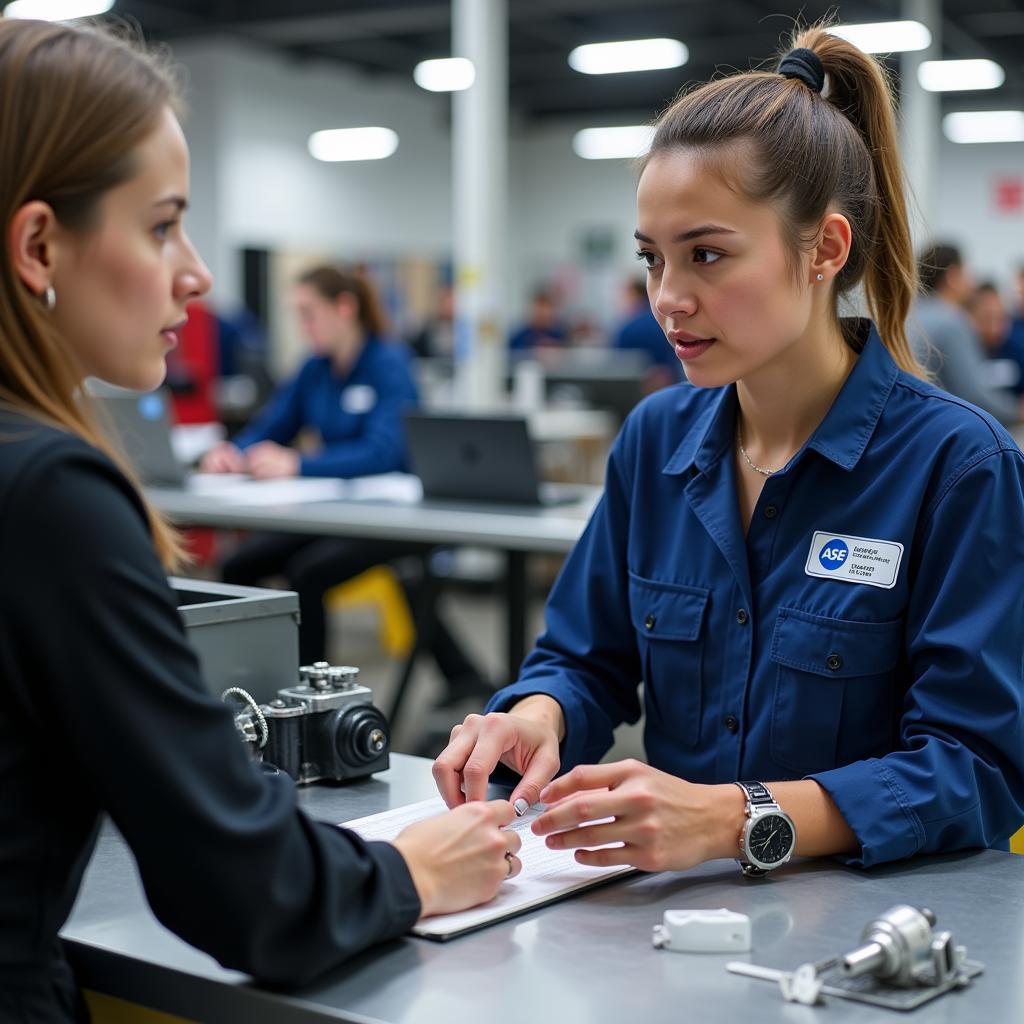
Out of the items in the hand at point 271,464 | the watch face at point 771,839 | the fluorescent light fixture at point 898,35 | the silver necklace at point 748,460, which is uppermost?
the fluorescent light fixture at point 898,35

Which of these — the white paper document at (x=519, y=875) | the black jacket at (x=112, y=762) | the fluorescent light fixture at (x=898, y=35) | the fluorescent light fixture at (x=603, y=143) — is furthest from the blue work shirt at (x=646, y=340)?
the black jacket at (x=112, y=762)

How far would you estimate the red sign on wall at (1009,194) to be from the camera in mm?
13250

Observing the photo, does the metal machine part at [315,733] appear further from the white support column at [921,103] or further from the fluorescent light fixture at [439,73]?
the fluorescent light fixture at [439,73]

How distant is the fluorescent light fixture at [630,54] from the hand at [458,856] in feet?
30.4

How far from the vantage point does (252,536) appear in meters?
4.17

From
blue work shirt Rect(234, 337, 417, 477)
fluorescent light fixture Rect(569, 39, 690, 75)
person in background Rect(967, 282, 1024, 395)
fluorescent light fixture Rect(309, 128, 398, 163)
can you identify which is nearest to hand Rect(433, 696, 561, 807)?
blue work shirt Rect(234, 337, 417, 477)

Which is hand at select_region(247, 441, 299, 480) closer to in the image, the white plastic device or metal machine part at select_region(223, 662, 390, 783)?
metal machine part at select_region(223, 662, 390, 783)

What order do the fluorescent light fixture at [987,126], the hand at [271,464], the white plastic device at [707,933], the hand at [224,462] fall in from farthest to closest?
the fluorescent light fixture at [987,126], the hand at [224,462], the hand at [271,464], the white plastic device at [707,933]

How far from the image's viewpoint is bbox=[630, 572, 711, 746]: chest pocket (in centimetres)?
147

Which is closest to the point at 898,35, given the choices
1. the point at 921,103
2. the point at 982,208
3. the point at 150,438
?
the point at 921,103

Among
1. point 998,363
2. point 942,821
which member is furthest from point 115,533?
point 998,363

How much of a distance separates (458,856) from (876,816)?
37 centimetres

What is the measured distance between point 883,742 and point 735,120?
637 millimetres

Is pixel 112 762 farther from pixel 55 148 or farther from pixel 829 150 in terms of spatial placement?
pixel 829 150
